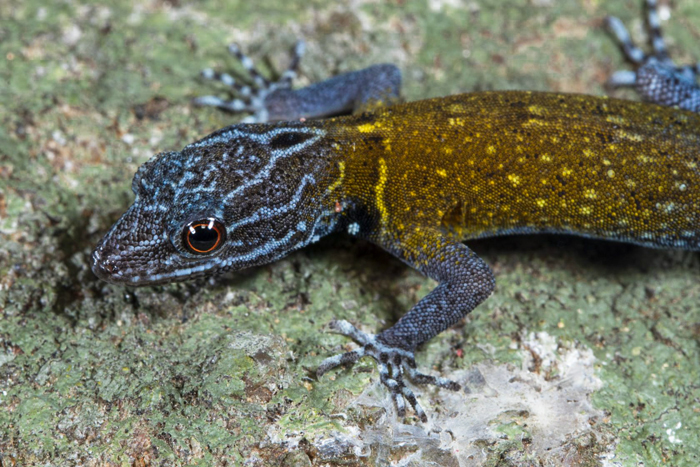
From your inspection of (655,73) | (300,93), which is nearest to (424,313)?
(300,93)

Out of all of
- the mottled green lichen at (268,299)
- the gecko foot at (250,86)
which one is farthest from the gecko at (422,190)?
→ the gecko foot at (250,86)

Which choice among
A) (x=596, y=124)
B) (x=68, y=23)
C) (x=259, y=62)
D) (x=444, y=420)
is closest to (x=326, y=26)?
(x=259, y=62)

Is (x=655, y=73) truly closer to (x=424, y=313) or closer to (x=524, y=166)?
(x=524, y=166)

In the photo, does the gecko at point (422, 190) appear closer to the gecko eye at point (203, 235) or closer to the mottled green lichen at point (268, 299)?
the gecko eye at point (203, 235)

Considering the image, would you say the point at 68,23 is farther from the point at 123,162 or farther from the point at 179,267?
the point at 179,267

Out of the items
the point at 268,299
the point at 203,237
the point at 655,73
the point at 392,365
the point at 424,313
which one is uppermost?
the point at 655,73

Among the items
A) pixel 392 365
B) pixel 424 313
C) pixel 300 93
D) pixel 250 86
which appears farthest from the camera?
pixel 250 86
